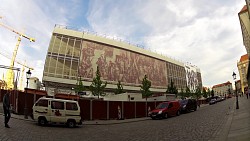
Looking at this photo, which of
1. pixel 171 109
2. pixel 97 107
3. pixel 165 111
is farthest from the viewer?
pixel 171 109

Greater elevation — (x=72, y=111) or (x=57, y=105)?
(x=57, y=105)

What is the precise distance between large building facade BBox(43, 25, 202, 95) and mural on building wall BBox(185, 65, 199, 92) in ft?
115

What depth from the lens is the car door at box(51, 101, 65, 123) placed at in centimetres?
1706

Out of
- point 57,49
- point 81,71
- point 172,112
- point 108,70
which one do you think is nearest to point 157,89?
point 108,70

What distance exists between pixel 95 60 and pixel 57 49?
11.2 meters

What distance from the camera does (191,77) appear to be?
127 meters

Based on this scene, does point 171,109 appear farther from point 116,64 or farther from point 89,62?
point 116,64

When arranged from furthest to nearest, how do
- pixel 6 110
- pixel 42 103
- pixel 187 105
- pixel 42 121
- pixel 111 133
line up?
1. pixel 187 105
2. pixel 42 103
3. pixel 42 121
4. pixel 111 133
5. pixel 6 110

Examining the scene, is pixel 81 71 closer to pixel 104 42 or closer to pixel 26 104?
pixel 104 42

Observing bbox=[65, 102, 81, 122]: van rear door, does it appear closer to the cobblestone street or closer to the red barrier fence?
the cobblestone street

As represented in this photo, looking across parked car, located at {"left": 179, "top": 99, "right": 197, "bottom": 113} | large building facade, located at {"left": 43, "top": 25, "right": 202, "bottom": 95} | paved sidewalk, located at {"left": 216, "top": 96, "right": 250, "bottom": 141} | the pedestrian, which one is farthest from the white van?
large building facade, located at {"left": 43, "top": 25, "right": 202, "bottom": 95}

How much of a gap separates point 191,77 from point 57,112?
116703mm

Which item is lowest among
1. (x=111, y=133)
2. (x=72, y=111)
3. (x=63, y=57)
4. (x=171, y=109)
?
(x=111, y=133)

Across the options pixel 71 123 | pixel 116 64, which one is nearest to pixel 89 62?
pixel 116 64
